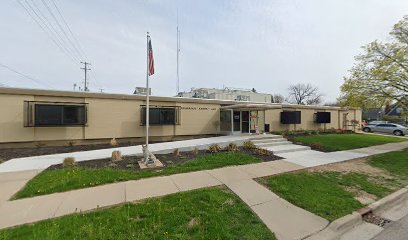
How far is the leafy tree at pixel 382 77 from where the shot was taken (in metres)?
11.9

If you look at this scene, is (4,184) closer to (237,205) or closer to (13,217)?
(13,217)

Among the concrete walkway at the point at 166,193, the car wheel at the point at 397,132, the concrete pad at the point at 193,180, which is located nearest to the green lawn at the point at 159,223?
the concrete walkway at the point at 166,193

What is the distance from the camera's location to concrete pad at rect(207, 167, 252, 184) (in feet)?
19.8

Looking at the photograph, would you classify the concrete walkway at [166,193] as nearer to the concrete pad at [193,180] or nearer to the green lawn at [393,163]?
the concrete pad at [193,180]

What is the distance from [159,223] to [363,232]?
3.87 metres

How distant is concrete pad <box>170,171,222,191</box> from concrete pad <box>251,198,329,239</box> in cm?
162

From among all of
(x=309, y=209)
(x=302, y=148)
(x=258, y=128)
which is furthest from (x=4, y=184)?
(x=258, y=128)

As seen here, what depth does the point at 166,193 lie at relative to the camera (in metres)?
4.93

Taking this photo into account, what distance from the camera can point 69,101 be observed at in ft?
39.0

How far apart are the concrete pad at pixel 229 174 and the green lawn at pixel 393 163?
19.6 ft

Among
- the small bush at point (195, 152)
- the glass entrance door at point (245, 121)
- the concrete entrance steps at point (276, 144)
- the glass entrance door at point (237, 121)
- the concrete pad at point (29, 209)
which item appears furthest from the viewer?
the glass entrance door at point (245, 121)

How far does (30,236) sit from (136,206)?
170 cm

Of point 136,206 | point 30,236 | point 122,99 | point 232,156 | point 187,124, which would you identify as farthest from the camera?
point 187,124

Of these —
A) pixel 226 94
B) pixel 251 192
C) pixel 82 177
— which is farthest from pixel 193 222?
pixel 226 94
